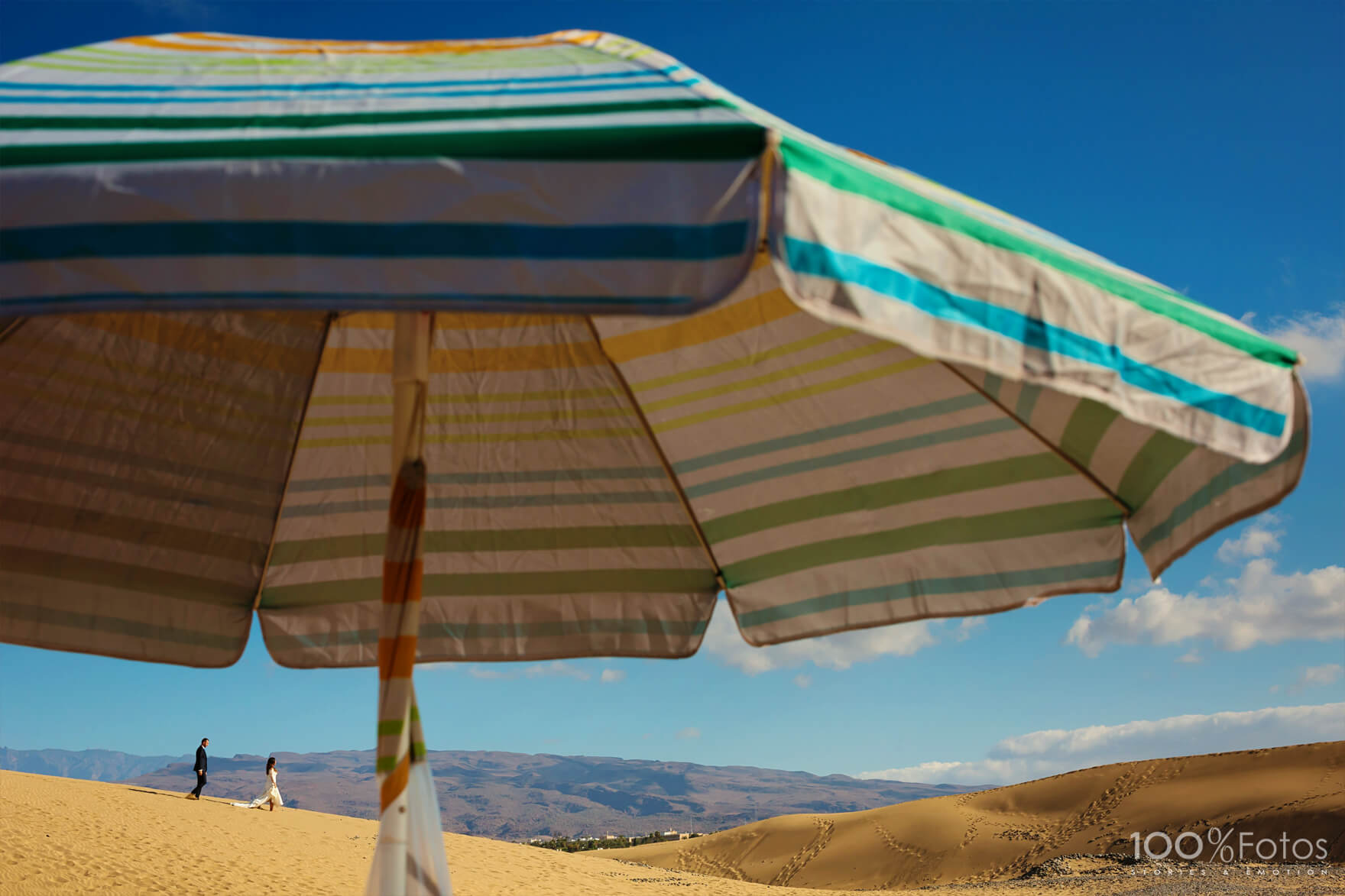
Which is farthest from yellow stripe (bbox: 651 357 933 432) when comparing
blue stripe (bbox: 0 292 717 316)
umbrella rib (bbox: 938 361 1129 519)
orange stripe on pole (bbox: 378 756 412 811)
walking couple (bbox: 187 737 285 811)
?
walking couple (bbox: 187 737 285 811)

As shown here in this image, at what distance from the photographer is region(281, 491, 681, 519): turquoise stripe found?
11.6 ft

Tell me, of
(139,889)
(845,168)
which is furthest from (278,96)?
(139,889)

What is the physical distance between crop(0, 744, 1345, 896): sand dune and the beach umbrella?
20.9 feet

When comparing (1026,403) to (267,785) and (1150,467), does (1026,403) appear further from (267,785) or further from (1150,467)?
(267,785)

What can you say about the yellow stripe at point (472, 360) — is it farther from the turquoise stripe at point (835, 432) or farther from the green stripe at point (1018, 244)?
the green stripe at point (1018, 244)

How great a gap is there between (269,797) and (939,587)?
19419 mm

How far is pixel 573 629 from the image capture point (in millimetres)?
3582

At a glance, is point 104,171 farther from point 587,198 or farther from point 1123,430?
point 1123,430

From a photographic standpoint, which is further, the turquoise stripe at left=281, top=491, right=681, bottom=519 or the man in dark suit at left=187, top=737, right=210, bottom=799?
the man in dark suit at left=187, top=737, right=210, bottom=799

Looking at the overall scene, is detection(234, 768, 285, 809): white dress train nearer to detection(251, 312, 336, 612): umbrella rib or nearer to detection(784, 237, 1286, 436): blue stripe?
detection(251, 312, 336, 612): umbrella rib

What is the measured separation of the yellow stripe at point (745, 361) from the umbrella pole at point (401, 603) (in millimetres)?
974

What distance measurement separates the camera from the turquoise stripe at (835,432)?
3.07m

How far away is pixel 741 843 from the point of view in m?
40.5

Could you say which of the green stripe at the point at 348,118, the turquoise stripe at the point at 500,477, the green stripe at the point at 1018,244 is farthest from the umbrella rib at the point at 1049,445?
the green stripe at the point at 348,118
